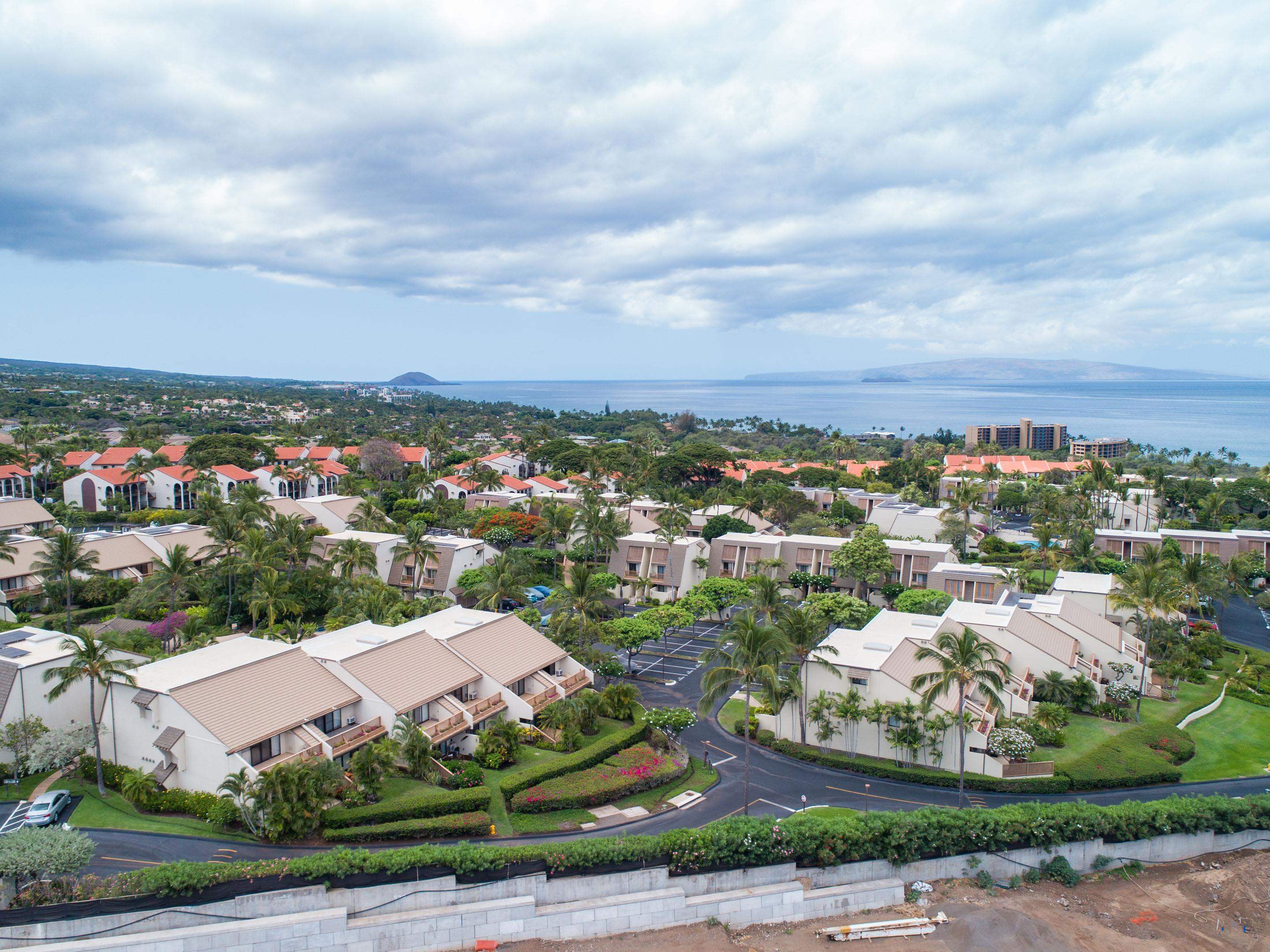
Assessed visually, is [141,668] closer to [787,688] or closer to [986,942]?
[787,688]

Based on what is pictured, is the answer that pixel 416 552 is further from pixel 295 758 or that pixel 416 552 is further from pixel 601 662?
pixel 295 758

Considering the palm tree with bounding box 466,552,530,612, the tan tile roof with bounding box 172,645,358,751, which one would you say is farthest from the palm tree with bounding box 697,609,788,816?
the palm tree with bounding box 466,552,530,612

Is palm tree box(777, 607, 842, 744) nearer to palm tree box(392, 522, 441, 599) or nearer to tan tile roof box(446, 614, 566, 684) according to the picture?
tan tile roof box(446, 614, 566, 684)

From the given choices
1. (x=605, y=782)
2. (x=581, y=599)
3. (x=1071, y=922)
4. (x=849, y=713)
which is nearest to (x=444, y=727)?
(x=605, y=782)

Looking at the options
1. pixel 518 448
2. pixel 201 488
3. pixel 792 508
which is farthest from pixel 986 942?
pixel 518 448

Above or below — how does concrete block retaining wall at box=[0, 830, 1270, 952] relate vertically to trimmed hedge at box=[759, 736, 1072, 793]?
above

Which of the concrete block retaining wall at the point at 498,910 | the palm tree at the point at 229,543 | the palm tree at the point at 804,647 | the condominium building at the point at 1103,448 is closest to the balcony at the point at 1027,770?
the concrete block retaining wall at the point at 498,910
